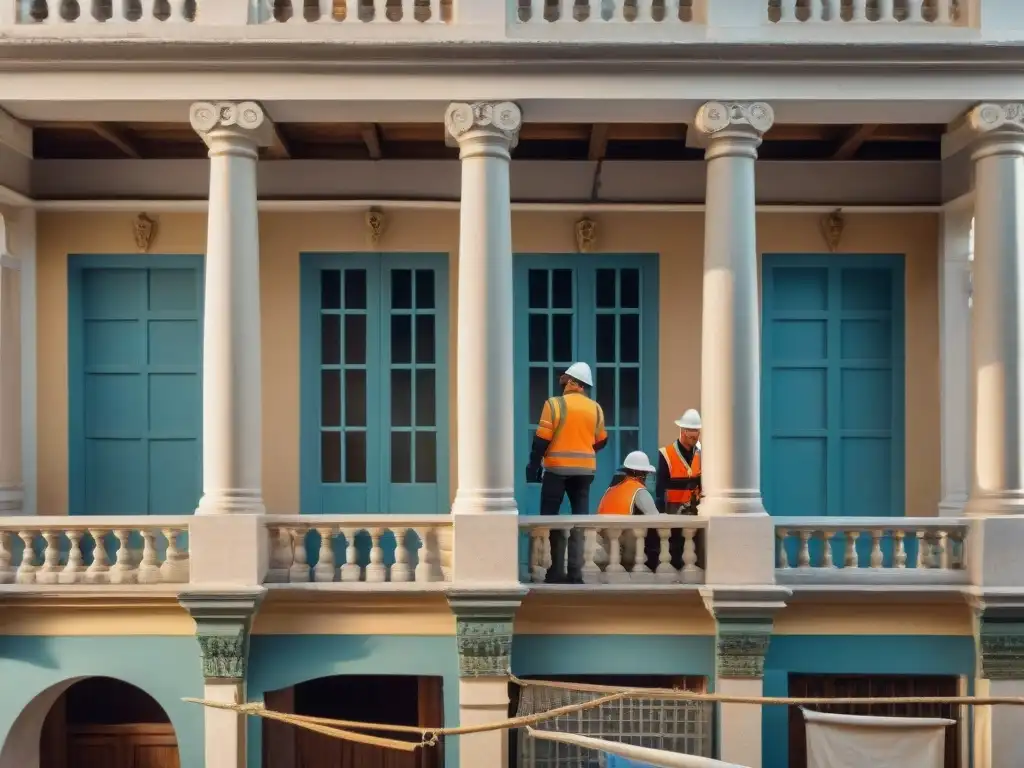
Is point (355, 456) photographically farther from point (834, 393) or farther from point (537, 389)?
point (834, 393)

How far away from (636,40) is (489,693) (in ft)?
18.1

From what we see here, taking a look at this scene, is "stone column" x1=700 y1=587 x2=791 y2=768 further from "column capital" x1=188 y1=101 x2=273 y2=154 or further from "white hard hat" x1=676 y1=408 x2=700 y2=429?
"column capital" x1=188 y1=101 x2=273 y2=154

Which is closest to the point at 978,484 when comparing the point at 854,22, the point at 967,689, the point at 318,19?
the point at 967,689

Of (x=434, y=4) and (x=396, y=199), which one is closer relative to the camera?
(x=434, y=4)

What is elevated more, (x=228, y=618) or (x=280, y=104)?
(x=280, y=104)

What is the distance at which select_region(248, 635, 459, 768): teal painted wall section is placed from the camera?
9367 mm

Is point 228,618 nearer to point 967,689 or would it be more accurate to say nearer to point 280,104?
point 280,104

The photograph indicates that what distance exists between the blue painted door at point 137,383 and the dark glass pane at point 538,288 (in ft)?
11.1

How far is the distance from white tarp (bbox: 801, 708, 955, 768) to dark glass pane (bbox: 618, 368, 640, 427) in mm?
3620

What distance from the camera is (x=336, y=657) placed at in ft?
30.8

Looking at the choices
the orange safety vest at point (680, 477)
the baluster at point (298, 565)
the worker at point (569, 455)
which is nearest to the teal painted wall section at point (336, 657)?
the baluster at point (298, 565)

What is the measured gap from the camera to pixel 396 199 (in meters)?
11.2

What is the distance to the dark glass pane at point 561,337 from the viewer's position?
37.2ft

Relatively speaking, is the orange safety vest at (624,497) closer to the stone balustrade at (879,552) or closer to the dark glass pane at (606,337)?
the stone balustrade at (879,552)
